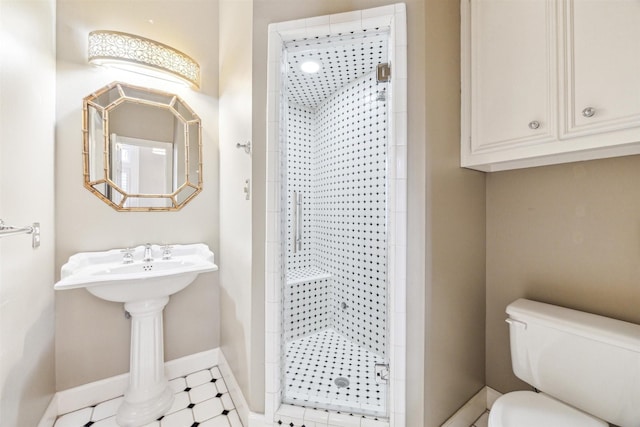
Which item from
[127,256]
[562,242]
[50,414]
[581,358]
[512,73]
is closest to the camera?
[581,358]

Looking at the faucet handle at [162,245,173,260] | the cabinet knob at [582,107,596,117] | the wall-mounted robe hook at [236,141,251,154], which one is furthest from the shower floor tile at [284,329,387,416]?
the cabinet knob at [582,107,596,117]

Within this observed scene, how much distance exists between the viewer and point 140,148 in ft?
5.82

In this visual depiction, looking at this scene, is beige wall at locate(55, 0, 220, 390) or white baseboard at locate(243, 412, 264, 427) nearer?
white baseboard at locate(243, 412, 264, 427)

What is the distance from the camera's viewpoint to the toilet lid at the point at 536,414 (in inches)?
39.7

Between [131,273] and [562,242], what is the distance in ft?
7.63

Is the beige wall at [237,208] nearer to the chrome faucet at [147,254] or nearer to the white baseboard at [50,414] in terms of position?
the chrome faucet at [147,254]

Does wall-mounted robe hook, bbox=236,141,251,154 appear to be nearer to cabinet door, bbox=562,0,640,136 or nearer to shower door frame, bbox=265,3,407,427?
shower door frame, bbox=265,3,407,427

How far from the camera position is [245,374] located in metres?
1.47

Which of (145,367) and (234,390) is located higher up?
(145,367)

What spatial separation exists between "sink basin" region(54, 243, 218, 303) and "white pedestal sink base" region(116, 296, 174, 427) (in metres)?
0.17

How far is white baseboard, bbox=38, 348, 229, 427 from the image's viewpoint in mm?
1488

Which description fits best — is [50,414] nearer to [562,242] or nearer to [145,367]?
[145,367]

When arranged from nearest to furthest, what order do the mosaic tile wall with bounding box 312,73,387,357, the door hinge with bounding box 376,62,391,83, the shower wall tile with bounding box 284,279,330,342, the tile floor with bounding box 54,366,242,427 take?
the door hinge with bounding box 376,62,391,83, the tile floor with bounding box 54,366,242,427, the mosaic tile wall with bounding box 312,73,387,357, the shower wall tile with bounding box 284,279,330,342

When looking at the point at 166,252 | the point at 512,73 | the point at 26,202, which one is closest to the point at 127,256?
the point at 166,252
